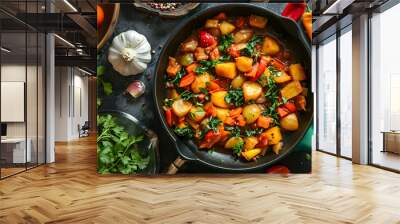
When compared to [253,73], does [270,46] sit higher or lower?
higher

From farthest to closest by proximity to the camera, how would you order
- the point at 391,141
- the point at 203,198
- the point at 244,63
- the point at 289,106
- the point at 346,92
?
the point at 346,92 → the point at 391,141 → the point at 289,106 → the point at 244,63 → the point at 203,198

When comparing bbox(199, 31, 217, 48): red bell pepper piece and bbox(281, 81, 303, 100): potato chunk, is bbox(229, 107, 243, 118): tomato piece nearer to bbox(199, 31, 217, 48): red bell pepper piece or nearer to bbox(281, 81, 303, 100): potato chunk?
bbox(281, 81, 303, 100): potato chunk

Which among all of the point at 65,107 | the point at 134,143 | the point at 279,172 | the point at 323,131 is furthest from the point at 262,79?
the point at 65,107

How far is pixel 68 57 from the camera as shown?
35.0 feet

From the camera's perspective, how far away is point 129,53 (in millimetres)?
4637

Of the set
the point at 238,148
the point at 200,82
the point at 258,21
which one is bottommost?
the point at 238,148

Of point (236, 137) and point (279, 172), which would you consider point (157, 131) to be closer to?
point (236, 137)

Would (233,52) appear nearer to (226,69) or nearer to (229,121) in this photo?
(226,69)

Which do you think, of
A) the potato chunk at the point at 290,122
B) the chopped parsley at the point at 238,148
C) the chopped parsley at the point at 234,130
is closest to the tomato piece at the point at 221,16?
the chopped parsley at the point at 234,130

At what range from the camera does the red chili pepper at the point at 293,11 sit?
15.2 feet

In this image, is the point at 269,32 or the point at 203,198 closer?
the point at 203,198

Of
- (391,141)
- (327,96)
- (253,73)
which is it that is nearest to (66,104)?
(327,96)

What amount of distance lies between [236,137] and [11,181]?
301cm

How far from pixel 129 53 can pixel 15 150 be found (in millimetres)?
2535
